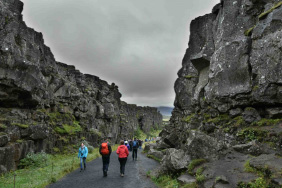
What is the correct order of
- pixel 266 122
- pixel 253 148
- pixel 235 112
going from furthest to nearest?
pixel 235 112 < pixel 266 122 < pixel 253 148

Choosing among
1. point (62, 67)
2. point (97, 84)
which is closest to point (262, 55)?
point (62, 67)

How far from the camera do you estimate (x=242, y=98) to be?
1524cm

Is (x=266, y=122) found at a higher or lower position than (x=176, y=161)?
higher

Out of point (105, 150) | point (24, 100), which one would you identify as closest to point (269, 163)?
point (105, 150)

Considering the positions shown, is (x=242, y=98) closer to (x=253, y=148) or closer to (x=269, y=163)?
(x=253, y=148)

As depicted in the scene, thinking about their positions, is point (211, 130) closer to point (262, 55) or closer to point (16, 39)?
point (262, 55)

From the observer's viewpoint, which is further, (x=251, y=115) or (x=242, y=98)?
(x=242, y=98)

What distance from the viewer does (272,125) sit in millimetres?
12422

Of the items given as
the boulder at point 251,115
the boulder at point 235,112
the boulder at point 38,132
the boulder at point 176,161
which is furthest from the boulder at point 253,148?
the boulder at point 38,132

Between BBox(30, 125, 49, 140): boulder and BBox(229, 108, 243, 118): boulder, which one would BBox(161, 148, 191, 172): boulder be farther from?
BBox(30, 125, 49, 140): boulder

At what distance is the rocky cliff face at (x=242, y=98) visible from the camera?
11.0 m

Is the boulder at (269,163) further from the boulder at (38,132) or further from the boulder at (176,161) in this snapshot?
the boulder at (38,132)

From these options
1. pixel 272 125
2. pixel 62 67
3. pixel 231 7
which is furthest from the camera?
pixel 62 67

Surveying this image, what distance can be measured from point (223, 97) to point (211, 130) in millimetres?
3096
